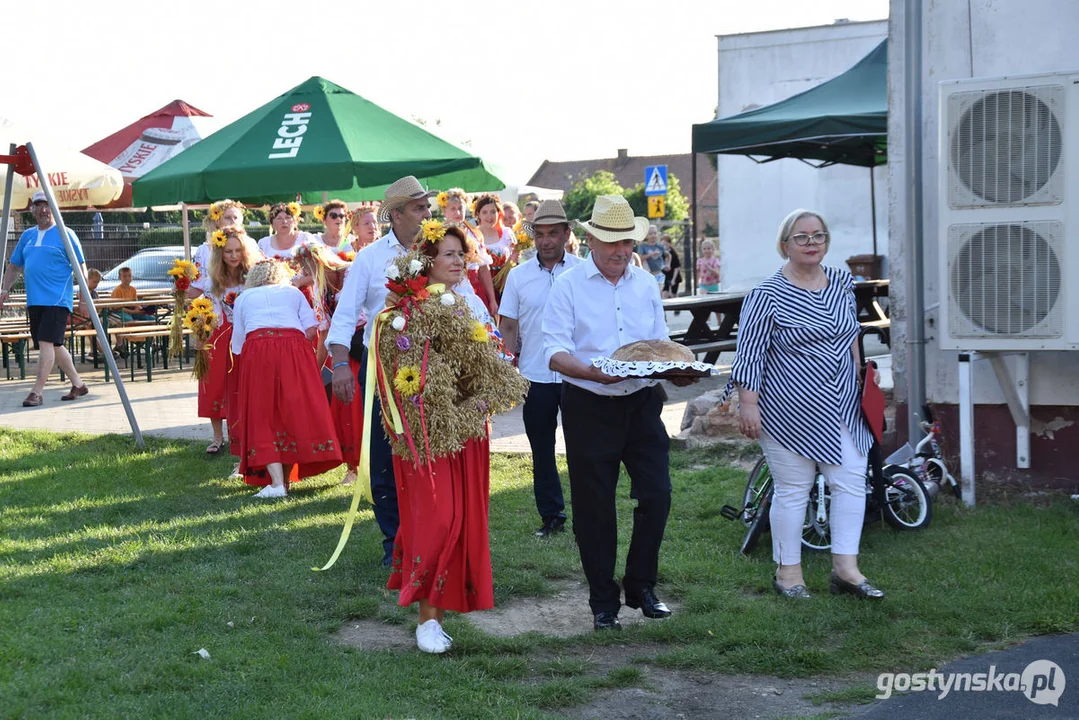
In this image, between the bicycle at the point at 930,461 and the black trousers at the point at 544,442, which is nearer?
the black trousers at the point at 544,442

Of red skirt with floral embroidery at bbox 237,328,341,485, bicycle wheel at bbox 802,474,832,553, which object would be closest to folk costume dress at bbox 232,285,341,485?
red skirt with floral embroidery at bbox 237,328,341,485

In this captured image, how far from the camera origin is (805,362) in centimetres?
594

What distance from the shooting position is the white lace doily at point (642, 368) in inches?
203

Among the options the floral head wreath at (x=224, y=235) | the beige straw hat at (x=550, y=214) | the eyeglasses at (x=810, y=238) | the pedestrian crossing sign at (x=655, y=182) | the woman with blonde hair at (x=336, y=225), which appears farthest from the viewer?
the pedestrian crossing sign at (x=655, y=182)

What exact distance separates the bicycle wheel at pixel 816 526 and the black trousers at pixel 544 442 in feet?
4.97

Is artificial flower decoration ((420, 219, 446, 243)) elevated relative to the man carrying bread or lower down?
elevated

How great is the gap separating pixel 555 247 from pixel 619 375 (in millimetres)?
2326

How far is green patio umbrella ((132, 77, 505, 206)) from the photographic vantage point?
437 inches

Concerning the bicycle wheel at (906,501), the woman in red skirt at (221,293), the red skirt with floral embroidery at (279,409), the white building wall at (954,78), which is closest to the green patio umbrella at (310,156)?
the woman in red skirt at (221,293)

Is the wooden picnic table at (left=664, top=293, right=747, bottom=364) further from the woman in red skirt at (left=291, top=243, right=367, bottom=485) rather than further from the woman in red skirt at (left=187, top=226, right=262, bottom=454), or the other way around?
the woman in red skirt at (left=187, top=226, right=262, bottom=454)

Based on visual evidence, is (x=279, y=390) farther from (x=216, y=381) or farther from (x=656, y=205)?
(x=656, y=205)

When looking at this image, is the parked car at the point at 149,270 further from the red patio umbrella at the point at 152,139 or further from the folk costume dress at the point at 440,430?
the folk costume dress at the point at 440,430

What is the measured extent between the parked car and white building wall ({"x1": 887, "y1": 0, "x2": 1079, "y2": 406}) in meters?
16.8

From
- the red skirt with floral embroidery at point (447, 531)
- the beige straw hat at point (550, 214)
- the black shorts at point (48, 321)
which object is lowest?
the red skirt with floral embroidery at point (447, 531)
